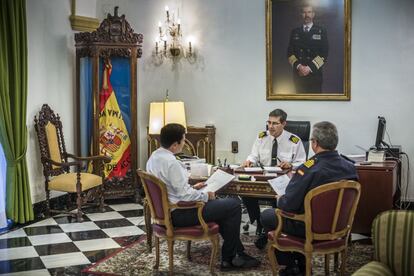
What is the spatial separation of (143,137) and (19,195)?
2.14m

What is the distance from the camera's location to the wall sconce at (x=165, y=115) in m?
7.12

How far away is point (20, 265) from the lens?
5016mm

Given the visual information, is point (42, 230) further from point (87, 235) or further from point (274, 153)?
point (274, 153)

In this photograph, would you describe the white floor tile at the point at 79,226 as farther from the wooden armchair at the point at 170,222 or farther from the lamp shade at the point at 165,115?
the wooden armchair at the point at 170,222

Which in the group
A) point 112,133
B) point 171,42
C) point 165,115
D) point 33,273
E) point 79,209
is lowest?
point 33,273

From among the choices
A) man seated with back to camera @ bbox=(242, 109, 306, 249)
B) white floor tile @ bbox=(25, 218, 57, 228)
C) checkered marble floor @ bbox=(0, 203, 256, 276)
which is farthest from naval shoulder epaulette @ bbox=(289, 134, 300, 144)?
white floor tile @ bbox=(25, 218, 57, 228)

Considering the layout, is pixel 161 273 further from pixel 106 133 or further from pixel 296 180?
pixel 106 133

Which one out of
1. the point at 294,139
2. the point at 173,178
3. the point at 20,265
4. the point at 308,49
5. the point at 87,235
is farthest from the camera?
the point at 308,49

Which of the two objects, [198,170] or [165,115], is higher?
[165,115]

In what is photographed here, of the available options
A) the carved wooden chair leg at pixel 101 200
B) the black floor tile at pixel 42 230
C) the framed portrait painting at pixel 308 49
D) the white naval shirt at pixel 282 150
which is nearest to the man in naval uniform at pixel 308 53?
the framed portrait painting at pixel 308 49

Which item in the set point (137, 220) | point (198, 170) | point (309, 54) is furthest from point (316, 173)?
point (309, 54)

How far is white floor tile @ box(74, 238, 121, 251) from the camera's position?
5500 millimetres

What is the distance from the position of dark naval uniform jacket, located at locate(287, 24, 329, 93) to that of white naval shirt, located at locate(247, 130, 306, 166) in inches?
52.5

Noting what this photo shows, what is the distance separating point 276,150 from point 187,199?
1668mm
